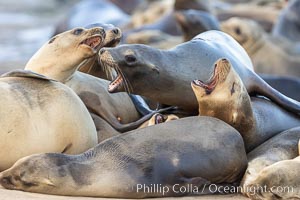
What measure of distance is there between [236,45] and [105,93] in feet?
2.97

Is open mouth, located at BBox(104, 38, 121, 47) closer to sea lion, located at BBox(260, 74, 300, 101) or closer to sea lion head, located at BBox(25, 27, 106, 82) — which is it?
sea lion head, located at BBox(25, 27, 106, 82)

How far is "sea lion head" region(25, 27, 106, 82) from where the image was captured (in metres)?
6.12

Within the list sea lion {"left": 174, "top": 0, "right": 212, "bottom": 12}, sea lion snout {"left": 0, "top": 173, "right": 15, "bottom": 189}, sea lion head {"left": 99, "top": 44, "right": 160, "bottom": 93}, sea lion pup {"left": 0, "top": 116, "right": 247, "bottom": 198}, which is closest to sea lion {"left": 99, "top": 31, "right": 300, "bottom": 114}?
sea lion head {"left": 99, "top": 44, "right": 160, "bottom": 93}

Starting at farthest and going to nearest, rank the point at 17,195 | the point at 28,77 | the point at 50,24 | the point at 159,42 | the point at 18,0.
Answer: the point at 18,0 → the point at 50,24 → the point at 159,42 → the point at 28,77 → the point at 17,195

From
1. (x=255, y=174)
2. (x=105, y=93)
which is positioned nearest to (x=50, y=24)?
(x=105, y=93)

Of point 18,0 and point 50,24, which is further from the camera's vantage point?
point 18,0

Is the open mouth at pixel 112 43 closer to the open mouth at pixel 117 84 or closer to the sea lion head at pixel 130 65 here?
the sea lion head at pixel 130 65

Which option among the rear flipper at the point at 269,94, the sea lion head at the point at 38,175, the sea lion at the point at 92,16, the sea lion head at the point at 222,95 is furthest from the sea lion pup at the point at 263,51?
the sea lion head at the point at 38,175

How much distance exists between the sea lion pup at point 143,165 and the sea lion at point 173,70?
16.7 inches

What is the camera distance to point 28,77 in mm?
5512

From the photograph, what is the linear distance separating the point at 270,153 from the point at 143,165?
785mm

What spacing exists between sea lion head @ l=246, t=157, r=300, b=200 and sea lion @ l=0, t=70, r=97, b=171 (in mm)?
1094

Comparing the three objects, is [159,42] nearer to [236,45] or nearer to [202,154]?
[236,45]

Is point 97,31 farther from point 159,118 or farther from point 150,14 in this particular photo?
point 150,14
